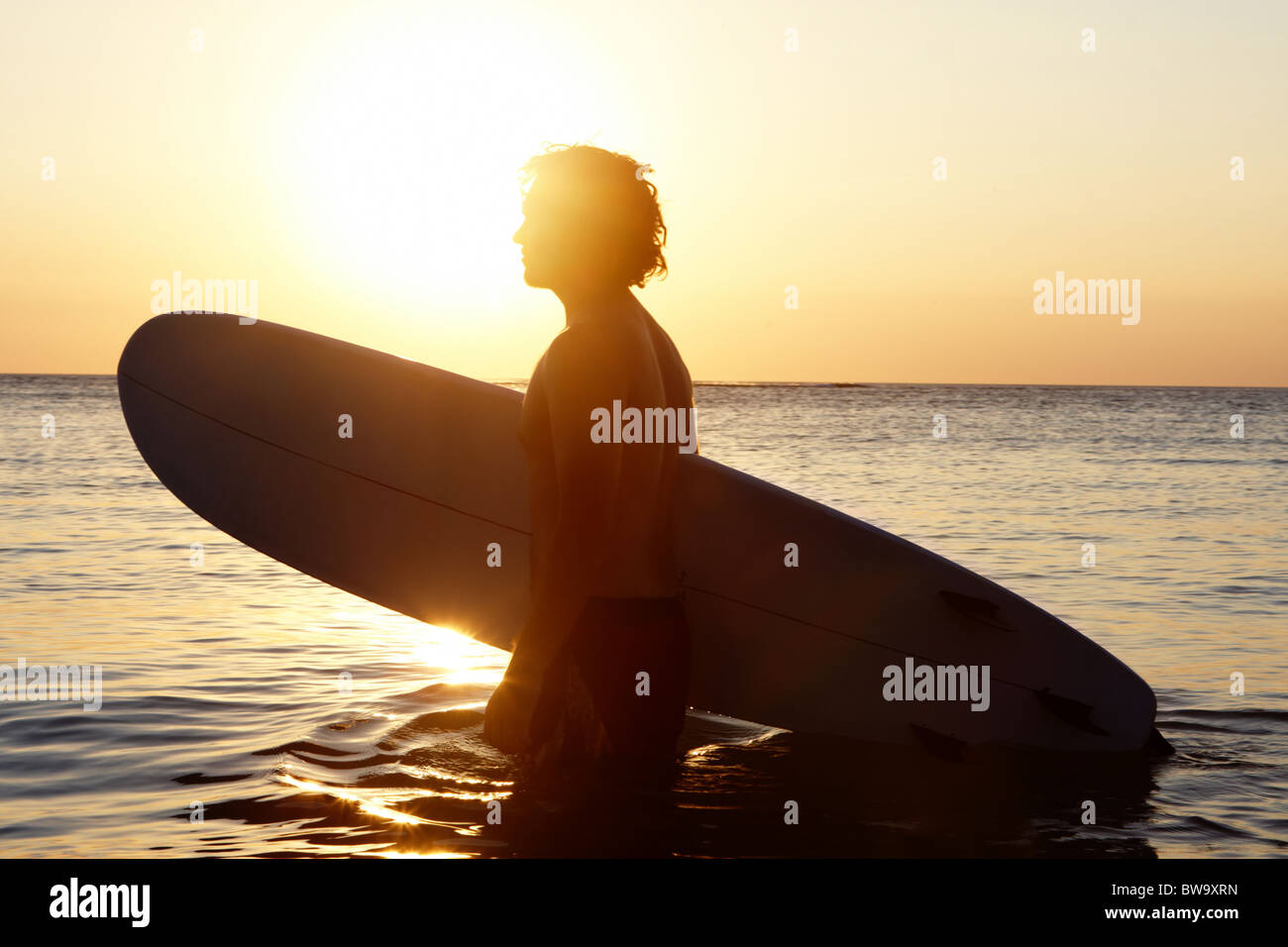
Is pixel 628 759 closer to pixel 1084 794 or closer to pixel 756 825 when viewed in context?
pixel 756 825

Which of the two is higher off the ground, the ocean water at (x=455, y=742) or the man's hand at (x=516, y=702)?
the man's hand at (x=516, y=702)

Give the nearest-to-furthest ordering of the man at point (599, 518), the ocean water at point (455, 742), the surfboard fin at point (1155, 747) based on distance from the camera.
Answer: the man at point (599, 518) → the ocean water at point (455, 742) → the surfboard fin at point (1155, 747)

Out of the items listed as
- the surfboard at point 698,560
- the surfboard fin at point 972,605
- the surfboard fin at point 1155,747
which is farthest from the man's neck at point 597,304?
the surfboard fin at point 1155,747

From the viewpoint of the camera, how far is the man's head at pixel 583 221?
8.45ft

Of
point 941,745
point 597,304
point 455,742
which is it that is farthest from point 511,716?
point 941,745

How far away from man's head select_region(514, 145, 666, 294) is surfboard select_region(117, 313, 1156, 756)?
1.53m

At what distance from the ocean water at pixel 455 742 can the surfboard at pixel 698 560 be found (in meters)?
0.21

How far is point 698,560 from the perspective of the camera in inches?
160

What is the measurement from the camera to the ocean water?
306 cm

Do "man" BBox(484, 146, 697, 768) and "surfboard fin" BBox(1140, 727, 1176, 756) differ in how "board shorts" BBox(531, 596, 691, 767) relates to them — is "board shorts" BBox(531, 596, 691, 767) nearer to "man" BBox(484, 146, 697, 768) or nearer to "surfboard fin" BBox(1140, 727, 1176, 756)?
"man" BBox(484, 146, 697, 768)

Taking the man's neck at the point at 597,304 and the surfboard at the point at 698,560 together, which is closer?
the man's neck at the point at 597,304

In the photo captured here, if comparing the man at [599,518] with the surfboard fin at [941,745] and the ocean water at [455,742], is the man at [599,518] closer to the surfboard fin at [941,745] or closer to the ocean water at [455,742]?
the ocean water at [455,742]
